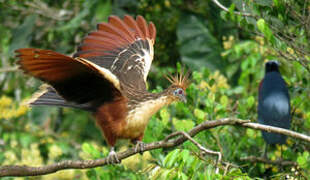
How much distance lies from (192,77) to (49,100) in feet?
4.18

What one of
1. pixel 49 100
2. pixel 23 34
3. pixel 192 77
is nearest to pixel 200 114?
pixel 192 77

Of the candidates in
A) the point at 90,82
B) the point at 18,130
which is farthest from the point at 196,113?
the point at 18,130

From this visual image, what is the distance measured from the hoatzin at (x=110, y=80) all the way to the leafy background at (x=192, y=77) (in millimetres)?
206

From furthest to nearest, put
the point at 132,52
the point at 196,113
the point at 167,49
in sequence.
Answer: the point at 167,49 < the point at 132,52 < the point at 196,113

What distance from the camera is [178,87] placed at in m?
3.44

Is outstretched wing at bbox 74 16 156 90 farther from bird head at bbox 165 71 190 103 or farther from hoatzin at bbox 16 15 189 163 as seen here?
bird head at bbox 165 71 190 103

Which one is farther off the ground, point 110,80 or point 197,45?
point 110,80

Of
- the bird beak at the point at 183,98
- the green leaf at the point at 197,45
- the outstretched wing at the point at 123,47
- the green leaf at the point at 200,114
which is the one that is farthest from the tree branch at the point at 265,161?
the green leaf at the point at 197,45

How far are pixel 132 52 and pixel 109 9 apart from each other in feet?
5.25

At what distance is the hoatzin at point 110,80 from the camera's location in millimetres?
3053

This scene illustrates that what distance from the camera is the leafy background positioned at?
129 inches

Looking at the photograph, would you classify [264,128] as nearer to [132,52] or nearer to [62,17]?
[132,52]

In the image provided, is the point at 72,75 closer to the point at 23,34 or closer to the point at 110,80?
the point at 110,80

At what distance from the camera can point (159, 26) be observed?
582 centimetres
